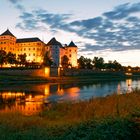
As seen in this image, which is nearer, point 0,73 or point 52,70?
point 0,73

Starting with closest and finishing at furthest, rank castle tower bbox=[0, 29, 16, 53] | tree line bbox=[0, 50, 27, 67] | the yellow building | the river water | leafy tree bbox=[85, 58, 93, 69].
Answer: the river water
tree line bbox=[0, 50, 27, 67]
castle tower bbox=[0, 29, 16, 53]
the yellow building
leafy tree bbox=[85, 58, 93, 69]

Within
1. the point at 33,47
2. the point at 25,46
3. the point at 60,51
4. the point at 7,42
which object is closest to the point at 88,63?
the point at 60,51

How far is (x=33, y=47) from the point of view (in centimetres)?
13150

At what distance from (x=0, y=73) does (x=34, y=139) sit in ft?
247

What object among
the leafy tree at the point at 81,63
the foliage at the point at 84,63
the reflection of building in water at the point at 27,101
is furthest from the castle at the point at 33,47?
the reflection of building in water at the point at 27,101

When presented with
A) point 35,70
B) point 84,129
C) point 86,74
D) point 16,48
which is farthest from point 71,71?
point 84,129

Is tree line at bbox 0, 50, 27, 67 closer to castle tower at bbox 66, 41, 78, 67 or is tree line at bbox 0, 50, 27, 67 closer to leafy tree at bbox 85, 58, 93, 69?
castle tower at bbox 66, 41, 78, 67

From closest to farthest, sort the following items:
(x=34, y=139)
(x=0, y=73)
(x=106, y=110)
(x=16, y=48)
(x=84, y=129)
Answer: (x=34, y=139)
(x=84, y=129)
(x=106, y=110)
(x=0, y=73)
(x=16, y=48)

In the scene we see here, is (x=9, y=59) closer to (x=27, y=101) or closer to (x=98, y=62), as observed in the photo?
(x=98, y=62)

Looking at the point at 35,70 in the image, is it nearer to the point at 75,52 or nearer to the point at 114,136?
the point at 75,52

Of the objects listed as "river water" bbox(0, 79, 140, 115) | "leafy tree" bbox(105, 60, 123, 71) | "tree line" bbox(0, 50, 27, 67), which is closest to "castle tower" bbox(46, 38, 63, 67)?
"tree line" bbox(0, 50, 27, 67)

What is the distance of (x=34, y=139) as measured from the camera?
24.8 feet

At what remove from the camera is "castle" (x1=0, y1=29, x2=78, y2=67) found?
128 metres

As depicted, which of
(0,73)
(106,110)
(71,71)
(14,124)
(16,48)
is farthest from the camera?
(16,48)
